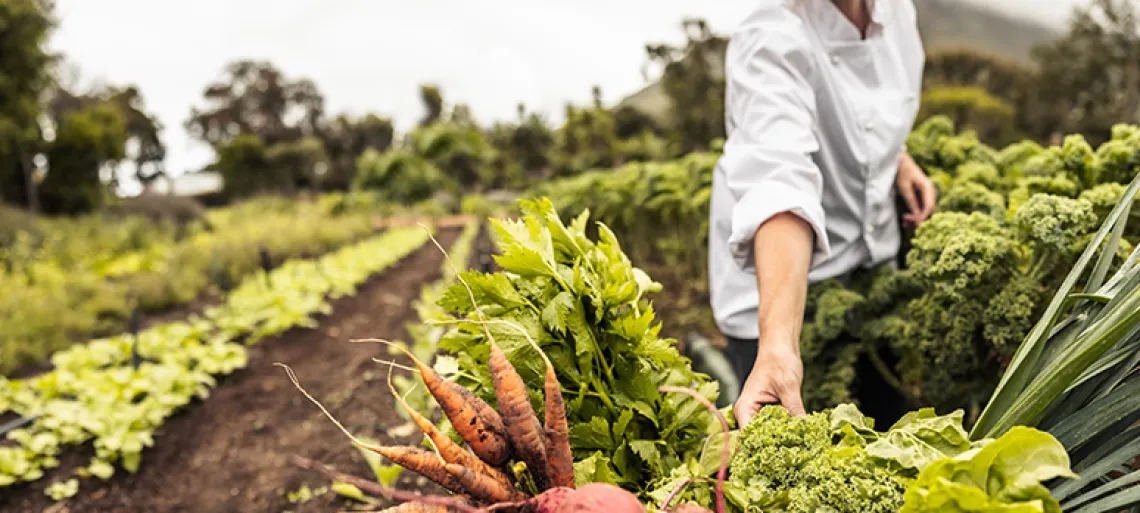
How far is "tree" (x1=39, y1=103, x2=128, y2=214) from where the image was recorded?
70.8ft

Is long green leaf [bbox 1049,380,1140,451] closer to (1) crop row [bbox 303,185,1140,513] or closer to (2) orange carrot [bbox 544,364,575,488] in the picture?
(1) crop row [bbox 303,185,1140,513]

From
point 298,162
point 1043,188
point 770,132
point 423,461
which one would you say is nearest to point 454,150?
point 298,162

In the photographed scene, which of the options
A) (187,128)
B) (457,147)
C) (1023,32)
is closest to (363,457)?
(457,147)

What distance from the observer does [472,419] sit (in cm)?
118

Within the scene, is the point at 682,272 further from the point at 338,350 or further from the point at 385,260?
the point at 385,260

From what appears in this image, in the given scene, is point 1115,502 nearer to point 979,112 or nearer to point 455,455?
point 455,455

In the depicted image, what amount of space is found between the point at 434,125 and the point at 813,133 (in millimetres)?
34655

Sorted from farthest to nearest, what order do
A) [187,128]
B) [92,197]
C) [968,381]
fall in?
[187,128] → [92,197] → [968,381]

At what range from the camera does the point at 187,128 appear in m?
51.6

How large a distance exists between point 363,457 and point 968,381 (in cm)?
302

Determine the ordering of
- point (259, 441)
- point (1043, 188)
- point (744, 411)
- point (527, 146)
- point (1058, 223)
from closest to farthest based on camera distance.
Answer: point (744, 411)
point (1058, 223)
point (1043, 188)
point (259, 441)
point (527, 146)

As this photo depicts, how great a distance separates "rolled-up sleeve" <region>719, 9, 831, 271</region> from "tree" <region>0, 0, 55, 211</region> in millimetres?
19900

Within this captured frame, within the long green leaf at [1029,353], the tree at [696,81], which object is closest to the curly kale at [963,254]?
the long green leaf at [1029,353]

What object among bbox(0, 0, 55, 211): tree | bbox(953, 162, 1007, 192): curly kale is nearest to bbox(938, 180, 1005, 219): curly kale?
bbox(953, 162, 1007, 192): curly kale
